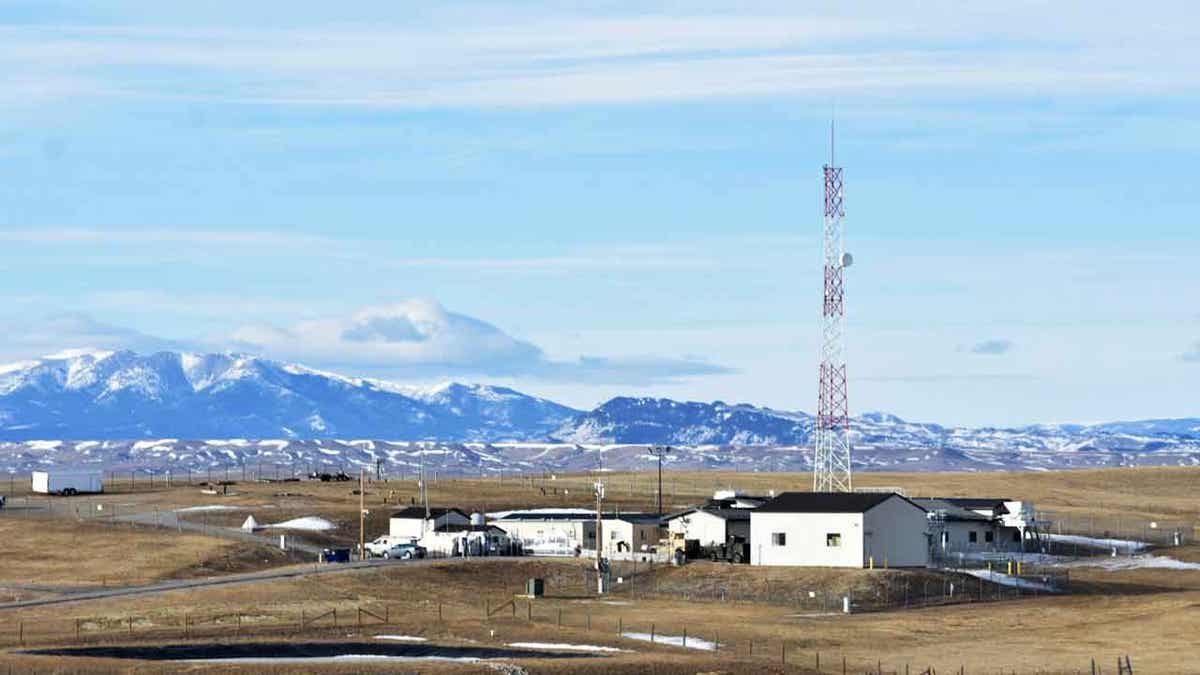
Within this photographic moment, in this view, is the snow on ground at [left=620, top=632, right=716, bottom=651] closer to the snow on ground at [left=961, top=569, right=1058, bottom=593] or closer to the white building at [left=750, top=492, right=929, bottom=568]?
the snow on ground at [left=961, top=569, right=1058, bottom=593]

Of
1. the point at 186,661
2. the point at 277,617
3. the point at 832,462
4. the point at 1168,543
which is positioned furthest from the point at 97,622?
the point at 1168,543

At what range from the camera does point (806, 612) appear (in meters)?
136

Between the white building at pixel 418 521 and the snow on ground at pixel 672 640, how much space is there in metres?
63.9

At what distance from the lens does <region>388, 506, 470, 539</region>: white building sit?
182 metres

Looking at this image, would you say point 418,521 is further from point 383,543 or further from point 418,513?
point 383,543

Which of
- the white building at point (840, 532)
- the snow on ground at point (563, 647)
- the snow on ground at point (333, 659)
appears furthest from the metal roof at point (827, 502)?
the snow on ground at point (333, 659)

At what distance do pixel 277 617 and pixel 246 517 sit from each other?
235ft

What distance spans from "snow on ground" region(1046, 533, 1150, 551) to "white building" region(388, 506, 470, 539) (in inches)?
1971

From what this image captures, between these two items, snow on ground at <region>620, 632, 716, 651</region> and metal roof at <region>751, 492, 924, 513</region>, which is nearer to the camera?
snow on ground at <region>620, 632, 716, 651</region>

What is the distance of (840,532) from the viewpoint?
6078 inches

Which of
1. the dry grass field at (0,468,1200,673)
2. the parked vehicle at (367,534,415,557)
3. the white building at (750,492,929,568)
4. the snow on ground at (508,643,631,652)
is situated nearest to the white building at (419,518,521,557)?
the parked vehicle at (367,534,415,557)

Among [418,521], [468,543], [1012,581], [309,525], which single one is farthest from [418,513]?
[1012,581]

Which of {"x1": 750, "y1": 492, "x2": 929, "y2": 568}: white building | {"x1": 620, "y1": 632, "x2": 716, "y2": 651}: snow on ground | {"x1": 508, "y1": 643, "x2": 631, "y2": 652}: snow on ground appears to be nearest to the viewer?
{"x1": 508, "y1": 643, "x2": 631, "y2": 652}: snow on ground

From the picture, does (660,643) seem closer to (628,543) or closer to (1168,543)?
(628,543)
